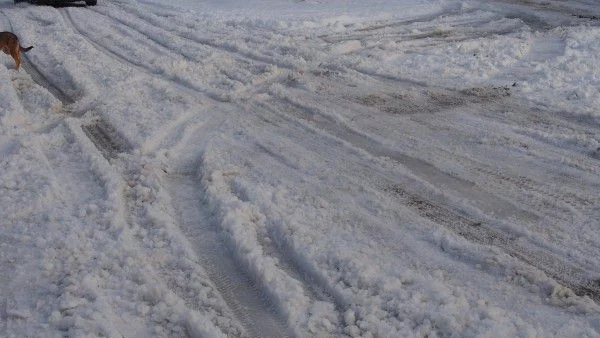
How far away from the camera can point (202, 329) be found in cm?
280

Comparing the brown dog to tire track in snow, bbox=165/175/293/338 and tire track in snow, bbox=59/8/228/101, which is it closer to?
tire track in snow, bbox=59/8/228/101


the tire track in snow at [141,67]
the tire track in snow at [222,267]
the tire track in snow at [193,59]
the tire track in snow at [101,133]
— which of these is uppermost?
the tire track in snow at [193,59]

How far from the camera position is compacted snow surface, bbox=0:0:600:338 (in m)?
2.96

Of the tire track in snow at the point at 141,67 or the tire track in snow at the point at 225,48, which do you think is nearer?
the tire track in snow at the point at 141,67

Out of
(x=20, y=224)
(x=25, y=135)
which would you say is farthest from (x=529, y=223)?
(x=25, y=135)

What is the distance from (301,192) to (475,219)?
51.5 inches

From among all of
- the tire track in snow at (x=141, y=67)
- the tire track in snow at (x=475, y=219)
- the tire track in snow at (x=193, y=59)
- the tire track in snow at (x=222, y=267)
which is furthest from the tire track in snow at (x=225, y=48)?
the tire track in snow at (x=222, y=267)

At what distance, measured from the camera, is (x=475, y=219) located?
3.85 meters

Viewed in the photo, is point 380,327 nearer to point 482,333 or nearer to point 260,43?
point 482,333

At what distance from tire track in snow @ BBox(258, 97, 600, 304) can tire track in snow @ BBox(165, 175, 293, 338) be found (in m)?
1.43

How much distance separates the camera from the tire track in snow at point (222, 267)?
9.57 ft

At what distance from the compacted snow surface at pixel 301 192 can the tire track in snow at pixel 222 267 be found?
14 millimetres

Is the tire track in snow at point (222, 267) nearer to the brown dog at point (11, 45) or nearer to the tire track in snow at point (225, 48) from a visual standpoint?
the tire track in snow at point (225, 48)

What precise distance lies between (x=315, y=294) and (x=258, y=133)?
8.64 ft
